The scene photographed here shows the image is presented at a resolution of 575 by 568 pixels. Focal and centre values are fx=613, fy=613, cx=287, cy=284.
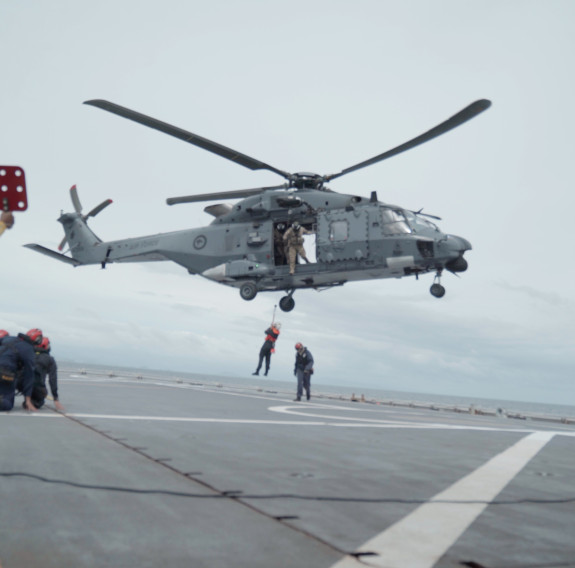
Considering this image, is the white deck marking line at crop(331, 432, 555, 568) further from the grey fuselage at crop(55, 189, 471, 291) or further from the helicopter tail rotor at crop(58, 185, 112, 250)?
the helicopter tail rotor at crop(58, 185, 112, 250)

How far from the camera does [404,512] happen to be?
4352 mm

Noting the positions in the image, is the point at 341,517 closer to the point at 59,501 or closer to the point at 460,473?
the point at 59,501

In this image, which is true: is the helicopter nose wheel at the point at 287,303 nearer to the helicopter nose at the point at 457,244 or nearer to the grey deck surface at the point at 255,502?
the helicopter nose at the point at 457,244

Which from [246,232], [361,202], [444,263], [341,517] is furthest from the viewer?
[246,232]

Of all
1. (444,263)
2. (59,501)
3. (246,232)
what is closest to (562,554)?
(59,501)

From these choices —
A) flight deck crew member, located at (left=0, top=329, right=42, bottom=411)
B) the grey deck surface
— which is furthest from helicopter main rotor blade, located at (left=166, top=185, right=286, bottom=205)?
the grey deck surface

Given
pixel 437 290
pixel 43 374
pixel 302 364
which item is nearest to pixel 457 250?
pixel 437 290

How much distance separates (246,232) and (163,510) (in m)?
17.9

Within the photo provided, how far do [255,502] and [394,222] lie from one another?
632 inches

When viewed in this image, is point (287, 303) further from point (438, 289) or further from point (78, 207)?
point (78, 207)

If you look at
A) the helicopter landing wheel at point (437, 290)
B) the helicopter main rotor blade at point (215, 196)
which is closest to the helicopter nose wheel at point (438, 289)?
the helicopter landing wheel at point (437, 290)

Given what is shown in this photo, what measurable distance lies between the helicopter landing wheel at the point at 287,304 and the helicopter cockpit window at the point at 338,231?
11.8ft

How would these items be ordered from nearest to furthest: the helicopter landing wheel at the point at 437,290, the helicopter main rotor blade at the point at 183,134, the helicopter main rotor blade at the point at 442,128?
the helicopter main rotor blade at the point at 442,128
the helicopter main rotor blade at the point at 183,134
the helicopter landing wheel at the point at 437,290

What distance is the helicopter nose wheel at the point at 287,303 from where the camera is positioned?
22.8m
